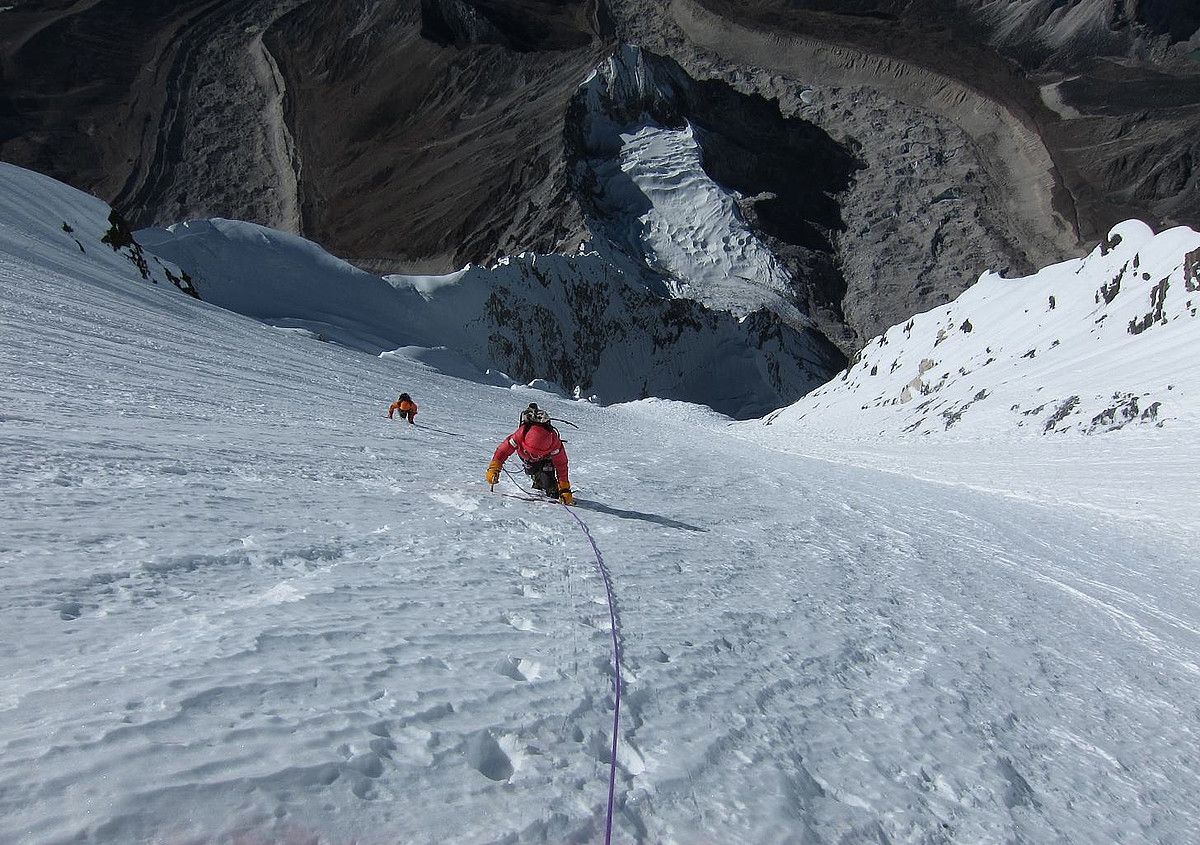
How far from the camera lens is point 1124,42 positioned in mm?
82938

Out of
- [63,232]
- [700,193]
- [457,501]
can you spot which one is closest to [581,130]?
[700,193]

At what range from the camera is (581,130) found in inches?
2566

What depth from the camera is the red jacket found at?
734cm

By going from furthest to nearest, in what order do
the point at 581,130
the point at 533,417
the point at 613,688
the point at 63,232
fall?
the point at 581,130 → the point at 63,232 → the point at 533,417 → the point at 613,688

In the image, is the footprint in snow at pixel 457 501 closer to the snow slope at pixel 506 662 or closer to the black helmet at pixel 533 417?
the snow slope at pixel 506 662

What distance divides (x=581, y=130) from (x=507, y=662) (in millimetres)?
67202

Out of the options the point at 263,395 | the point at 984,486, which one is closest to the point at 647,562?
the point at 263,395

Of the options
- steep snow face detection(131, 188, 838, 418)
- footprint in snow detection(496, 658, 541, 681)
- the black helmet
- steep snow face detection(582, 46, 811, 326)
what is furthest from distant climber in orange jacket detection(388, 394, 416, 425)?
steep snow face detection(582, 46, 811, 326)

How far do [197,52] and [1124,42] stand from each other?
97.0m

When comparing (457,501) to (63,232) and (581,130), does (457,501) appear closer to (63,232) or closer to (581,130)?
(63,232)

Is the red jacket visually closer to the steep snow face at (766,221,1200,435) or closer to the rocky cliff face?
the steep snow face at (766,221,1200,435)

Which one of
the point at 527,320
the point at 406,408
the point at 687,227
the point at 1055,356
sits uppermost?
the point at 687,227

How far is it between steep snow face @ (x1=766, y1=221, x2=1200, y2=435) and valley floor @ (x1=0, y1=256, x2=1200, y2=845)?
854 cm

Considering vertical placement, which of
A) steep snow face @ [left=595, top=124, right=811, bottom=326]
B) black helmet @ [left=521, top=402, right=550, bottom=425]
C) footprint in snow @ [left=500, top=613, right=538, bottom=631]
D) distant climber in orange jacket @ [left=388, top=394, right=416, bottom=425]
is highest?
steep snow face @ [left=595, top=124, right=811, bottom=326]
